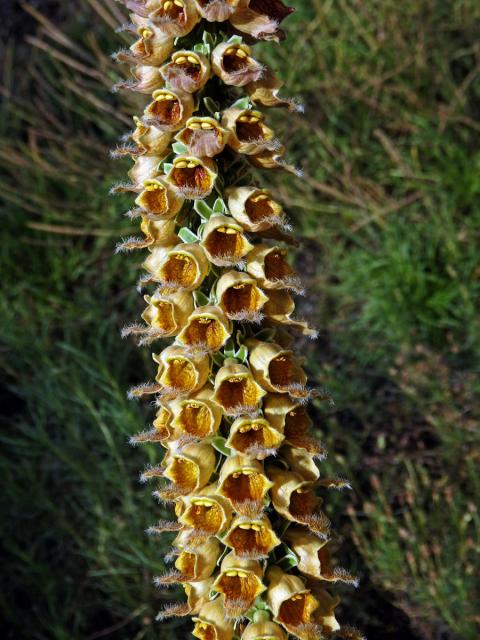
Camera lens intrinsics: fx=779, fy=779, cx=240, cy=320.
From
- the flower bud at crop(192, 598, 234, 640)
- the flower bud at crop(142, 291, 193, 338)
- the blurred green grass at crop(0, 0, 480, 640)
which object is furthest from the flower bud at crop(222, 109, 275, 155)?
the blurred green grass at crop(0, 0, 480, 640)

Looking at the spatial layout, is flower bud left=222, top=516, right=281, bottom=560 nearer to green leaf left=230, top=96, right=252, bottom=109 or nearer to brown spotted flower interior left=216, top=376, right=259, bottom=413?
brown spotted flower interior left=216, top=376, right=259, bottom=413

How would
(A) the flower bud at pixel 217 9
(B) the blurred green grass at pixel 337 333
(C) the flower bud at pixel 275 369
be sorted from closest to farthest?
(A) the flower bud at pixel 217 9 → (C) the flower bud at pixel 275 369 → (B) the blurred green grass at pixel 337 333

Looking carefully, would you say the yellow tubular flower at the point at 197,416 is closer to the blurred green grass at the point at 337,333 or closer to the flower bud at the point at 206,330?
the flower bud at the point at 206,330

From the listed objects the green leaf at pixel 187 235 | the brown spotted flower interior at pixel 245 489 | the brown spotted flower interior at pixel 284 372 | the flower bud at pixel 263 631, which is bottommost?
the flower bud at pixel 263 631

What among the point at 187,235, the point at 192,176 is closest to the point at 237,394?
the point at 187,235

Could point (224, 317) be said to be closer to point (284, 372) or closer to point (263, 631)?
point (284, 372)

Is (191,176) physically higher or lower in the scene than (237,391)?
higher

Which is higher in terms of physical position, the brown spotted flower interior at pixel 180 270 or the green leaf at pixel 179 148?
the green leaf at pixel 179 148

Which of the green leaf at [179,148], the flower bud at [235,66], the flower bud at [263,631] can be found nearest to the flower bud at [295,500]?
the flower bud at [263,631]
